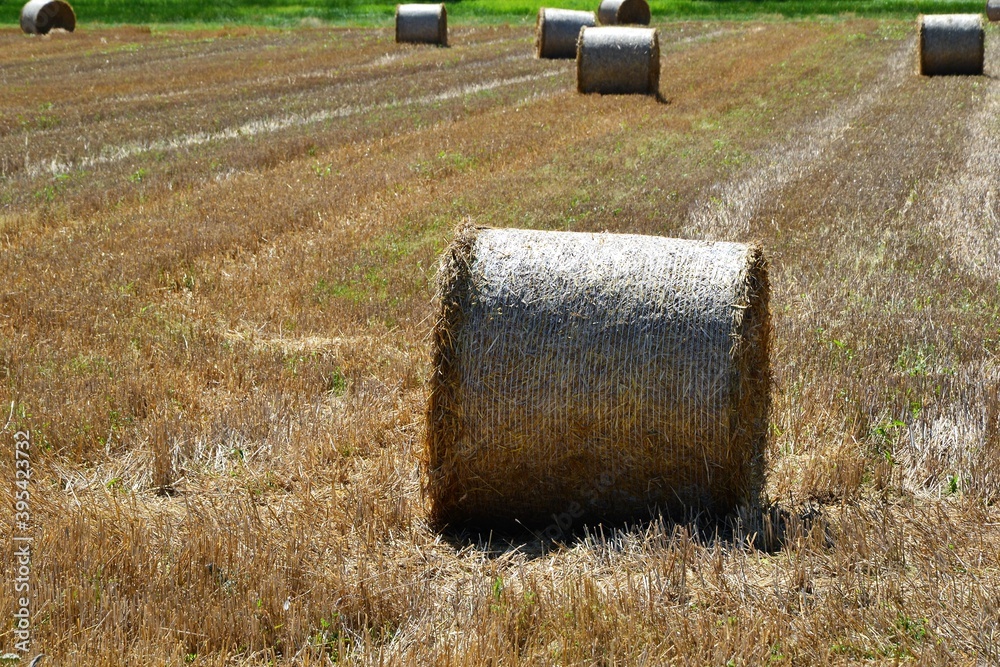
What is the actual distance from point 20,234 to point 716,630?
8.50m

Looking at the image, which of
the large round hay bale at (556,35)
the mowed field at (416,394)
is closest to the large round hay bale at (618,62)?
the mowed field at (416,394)

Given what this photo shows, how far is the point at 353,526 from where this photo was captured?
4.54m

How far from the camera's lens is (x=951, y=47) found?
20.7m

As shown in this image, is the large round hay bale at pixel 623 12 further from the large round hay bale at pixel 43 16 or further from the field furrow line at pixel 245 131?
the large round hay bale at pixel 43 16

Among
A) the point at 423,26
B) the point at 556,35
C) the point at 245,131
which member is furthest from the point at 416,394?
the point at 423,26

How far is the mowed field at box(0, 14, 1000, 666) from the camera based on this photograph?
12.1 feet

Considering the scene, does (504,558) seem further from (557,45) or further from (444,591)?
(557,45)

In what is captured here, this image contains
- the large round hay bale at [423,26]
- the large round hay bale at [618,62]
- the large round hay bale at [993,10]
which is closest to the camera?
the large round hay bale at [618,62]

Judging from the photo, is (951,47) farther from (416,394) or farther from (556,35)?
(416,394)

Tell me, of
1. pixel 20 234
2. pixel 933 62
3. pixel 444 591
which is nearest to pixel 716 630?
pixel 444 591

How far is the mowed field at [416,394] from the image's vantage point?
3.69 m

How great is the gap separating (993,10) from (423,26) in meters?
18.7

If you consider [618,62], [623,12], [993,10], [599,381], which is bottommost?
[599,381]

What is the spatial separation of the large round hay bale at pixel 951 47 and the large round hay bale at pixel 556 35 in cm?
849
